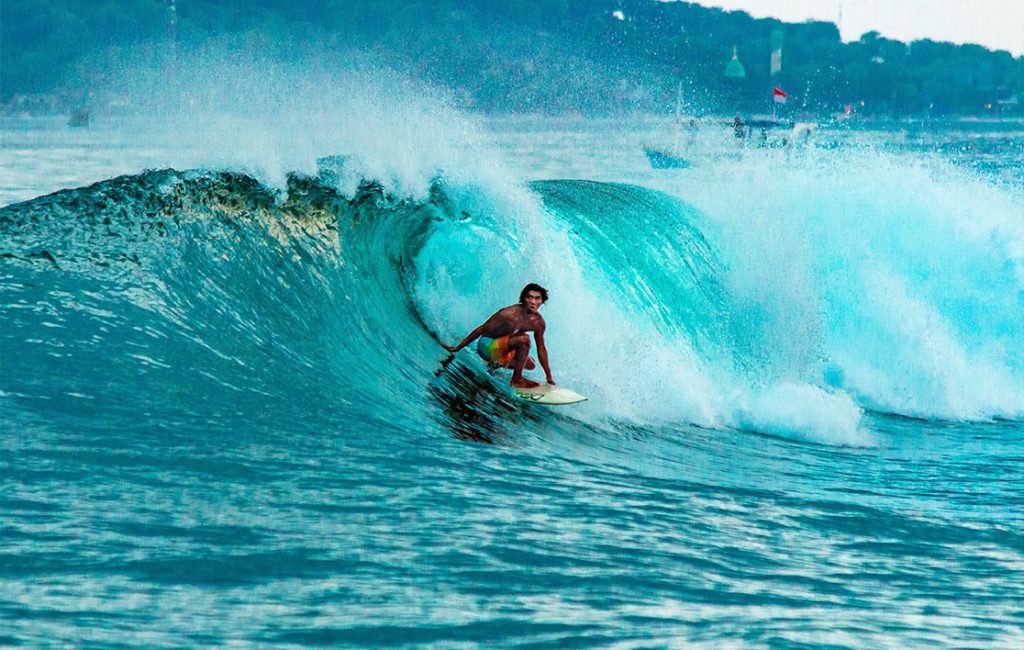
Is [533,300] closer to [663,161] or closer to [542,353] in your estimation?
[542,353]

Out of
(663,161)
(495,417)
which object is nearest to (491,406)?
(495,417)

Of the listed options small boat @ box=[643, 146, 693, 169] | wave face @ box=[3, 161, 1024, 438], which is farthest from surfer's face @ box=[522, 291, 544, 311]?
small boat @ box=[643, 146, 693, 169]

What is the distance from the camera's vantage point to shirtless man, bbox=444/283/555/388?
10.0m

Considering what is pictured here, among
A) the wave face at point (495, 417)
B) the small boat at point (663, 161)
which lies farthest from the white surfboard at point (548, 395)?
the small boat at point (663, 161)

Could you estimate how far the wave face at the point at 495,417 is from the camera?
5.93m

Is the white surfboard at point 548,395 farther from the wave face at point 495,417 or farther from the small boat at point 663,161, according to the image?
the small boat at point 663,161

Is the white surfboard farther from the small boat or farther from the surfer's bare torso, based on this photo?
the small boat

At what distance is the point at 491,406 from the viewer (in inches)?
382

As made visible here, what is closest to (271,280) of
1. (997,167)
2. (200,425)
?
(200,425)

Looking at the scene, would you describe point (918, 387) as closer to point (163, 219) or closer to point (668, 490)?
point (668, 490)

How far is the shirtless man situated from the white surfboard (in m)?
0.05

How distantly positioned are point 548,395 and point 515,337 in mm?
551

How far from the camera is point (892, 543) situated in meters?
7.00

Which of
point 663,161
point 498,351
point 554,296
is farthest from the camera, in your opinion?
point 663,161
